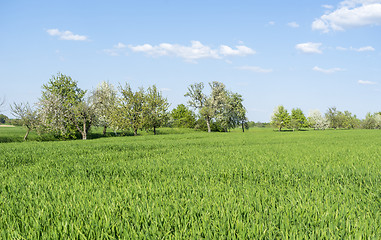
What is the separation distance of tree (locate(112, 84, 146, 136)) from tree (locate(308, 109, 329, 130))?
94.3 metres

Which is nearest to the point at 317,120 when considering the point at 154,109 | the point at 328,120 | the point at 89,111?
the point at 328,120

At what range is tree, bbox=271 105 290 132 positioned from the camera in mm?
103312

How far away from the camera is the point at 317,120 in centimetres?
11569

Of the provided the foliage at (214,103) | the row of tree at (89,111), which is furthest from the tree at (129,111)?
the foliage at (214,103)

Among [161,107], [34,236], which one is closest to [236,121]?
[161,107]

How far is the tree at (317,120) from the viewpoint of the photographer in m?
114

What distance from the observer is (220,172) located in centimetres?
644

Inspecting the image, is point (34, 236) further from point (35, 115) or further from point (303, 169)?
point (35, 115)

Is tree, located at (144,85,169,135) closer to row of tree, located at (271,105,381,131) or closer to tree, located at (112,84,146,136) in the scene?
tree, located at (112,84,146,136)

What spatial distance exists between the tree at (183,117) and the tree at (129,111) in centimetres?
2815

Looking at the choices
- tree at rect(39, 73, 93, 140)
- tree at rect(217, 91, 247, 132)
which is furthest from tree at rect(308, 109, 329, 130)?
tree at rect(39, 73, 93, 140)

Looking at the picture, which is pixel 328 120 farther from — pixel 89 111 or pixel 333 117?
pixel 89 111

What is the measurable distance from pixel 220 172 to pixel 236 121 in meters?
68.5

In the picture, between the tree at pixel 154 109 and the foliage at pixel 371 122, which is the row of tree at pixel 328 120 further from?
the tree at pixel 154 109
